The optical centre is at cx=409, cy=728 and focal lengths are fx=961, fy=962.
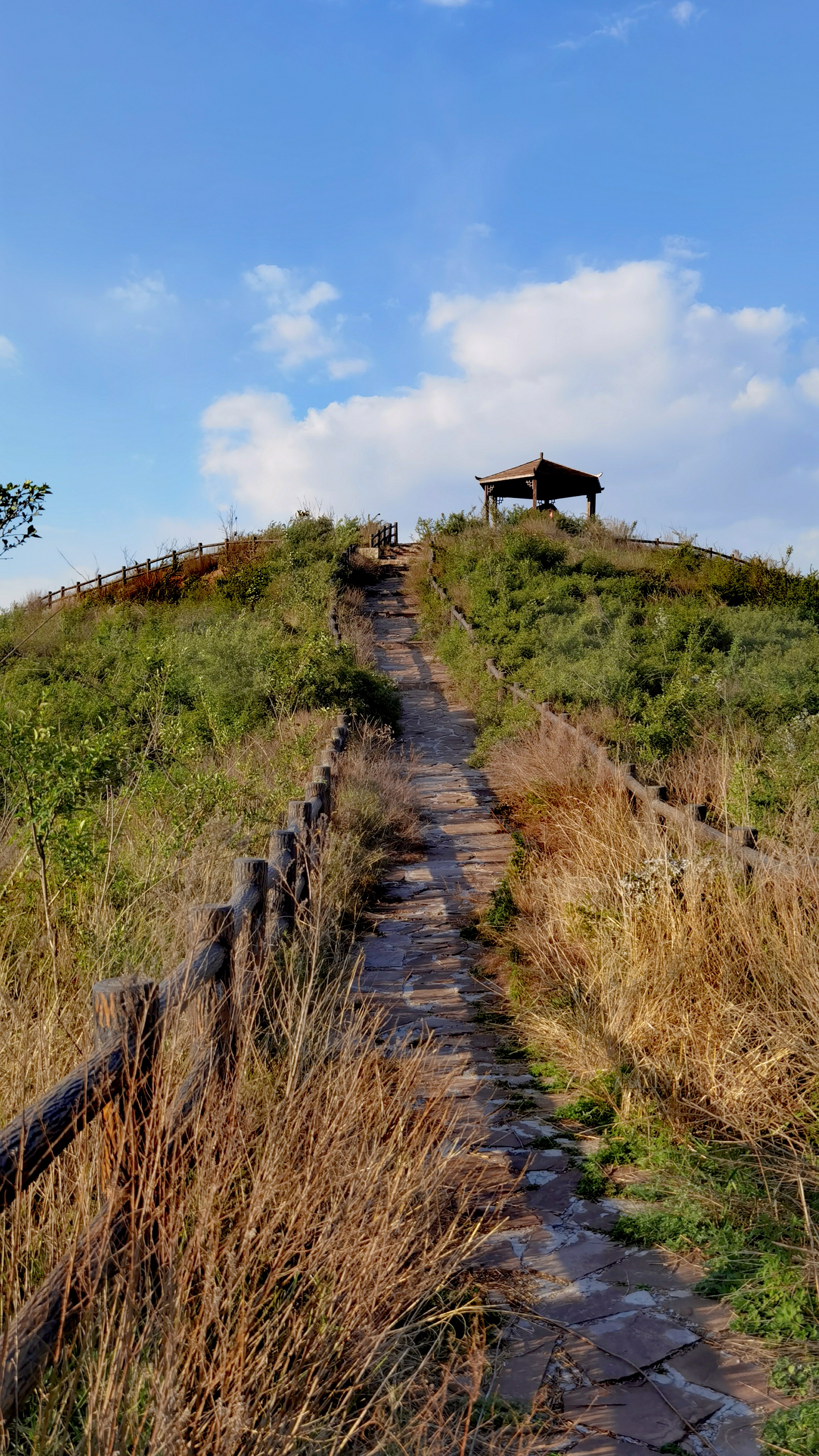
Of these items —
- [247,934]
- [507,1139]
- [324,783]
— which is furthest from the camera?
[324,783]

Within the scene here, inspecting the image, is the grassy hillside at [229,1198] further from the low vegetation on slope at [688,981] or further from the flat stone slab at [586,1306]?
the low vegetation on slope at [688,981]

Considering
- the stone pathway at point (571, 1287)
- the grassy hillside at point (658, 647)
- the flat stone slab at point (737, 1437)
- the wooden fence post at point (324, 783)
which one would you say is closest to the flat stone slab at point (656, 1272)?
the stone pathway at point (571, 1287)

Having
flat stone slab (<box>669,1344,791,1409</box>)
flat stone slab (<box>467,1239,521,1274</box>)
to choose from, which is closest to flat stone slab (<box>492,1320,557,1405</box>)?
flat stone slab (<box>467,1239,521,1274</box>)

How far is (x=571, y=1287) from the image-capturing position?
3.27 metres

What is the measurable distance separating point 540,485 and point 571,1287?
30359 millimetres

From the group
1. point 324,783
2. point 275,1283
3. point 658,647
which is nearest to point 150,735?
point 324,783

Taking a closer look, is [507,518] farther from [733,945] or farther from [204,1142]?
[204,1142]

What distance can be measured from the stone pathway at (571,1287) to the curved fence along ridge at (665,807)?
1.68 m

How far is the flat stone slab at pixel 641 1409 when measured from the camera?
265 centimetres

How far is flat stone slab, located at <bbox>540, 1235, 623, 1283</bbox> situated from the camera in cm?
336

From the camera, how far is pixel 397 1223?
2.66 metres

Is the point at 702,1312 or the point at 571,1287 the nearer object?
the point at 702,1312

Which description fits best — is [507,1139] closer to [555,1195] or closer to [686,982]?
[555,1195]

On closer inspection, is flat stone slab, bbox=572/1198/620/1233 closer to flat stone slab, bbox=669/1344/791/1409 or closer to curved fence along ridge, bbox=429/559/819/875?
flat stone slab, bbox=669/1344/791/1409
